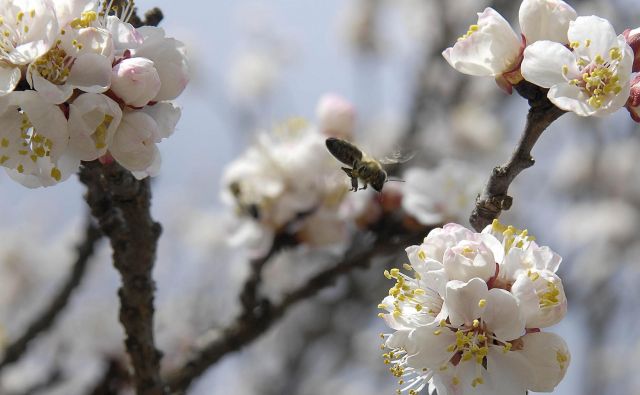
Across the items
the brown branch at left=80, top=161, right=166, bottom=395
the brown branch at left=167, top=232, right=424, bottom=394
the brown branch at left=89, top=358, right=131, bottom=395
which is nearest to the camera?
the brown branch at left=80, top=161, right=166, bottom=395

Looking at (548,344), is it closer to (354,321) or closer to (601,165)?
(354,321)

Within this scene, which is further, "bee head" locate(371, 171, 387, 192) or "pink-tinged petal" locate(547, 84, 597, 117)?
"bee head" locate(371, 171, 387, 192)

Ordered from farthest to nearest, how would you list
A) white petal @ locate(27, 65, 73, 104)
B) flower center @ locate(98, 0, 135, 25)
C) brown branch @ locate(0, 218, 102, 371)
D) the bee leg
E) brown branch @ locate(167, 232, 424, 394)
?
brown branch @ locate(0, 218, 102, 371) < brown branch @ locate(167, 232, 424, 394) < the bee leg < flower center @ locate(98, 0, 135, 25) < white petal @ locate(27, 65, 73, 104)

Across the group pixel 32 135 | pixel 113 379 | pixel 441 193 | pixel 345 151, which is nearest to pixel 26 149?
pixel 32 135

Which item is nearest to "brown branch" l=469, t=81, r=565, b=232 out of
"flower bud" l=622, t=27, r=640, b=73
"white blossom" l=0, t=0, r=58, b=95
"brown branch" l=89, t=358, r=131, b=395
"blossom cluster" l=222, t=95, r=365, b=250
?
"flower bud" l=622, t=27, r=640, b=73

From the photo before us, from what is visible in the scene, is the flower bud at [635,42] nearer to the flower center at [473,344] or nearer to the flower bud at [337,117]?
the flower center at [473,344]

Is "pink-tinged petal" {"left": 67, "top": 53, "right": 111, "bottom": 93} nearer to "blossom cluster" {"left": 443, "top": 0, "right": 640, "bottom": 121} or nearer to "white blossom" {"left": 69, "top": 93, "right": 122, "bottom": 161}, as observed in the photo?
"white blossom" {"left": 69, "top": 93, "right": 122, "bottom": 161}

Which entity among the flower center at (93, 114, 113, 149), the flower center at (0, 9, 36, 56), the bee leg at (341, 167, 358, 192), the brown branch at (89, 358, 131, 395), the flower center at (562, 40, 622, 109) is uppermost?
the flower center at (562, 40, 622, 109)

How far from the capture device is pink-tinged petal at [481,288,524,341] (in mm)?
1223

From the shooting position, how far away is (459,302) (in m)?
1.25

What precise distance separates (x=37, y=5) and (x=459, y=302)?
2.72ft

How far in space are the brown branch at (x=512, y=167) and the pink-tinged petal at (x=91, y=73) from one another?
67 centimetres

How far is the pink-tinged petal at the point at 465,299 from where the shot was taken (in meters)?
1.23

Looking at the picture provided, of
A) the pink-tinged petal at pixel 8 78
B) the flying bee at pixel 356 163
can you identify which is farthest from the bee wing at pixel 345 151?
the pink-tinged petal at pixel 8 78
